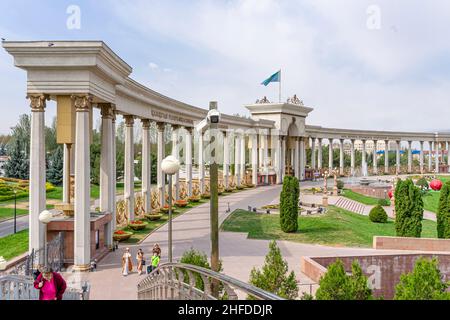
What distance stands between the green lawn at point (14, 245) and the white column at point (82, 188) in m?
6.75

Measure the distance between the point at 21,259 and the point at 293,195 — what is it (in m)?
14.7

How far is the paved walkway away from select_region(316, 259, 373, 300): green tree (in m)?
5.01

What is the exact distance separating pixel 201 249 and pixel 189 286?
14.3m

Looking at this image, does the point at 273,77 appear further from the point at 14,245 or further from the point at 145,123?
the point at 14,245

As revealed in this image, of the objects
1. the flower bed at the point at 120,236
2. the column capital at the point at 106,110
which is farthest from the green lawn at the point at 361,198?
the column capital at the point at 106,110

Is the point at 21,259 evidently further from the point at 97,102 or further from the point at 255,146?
the point at 255,146

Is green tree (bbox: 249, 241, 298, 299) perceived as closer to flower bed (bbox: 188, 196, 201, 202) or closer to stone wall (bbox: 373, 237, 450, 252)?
stone wall (bbox: 373, 237, 450, 252)

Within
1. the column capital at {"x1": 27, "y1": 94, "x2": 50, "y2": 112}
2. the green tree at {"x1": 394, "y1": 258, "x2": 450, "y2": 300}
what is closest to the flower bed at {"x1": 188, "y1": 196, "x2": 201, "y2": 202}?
the column capital at {"x1": 27, "y1": 94, "x2": 50, "y2": 112}

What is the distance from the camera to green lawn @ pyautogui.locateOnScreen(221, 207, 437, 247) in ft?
80.8

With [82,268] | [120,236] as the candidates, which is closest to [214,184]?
[82,268]

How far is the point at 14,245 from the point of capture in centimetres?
2461

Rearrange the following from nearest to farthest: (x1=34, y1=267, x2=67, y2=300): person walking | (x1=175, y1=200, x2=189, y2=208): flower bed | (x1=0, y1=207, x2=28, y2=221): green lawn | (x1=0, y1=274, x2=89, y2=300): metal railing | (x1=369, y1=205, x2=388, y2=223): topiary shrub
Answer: (x1=34, y1=267, x2=67, y2=300): person walking
(x1=0, y1=274, x2=89, y2=300): metal railing
(x1=369, y1=205, x2=388, y2=223): topiary shrub
(x1=175, y1=200, x2=189, y2=208): flower bed
(x1=0, y1=207, x2=28, y2=221): green lawn

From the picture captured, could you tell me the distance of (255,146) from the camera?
52031 millimetres
